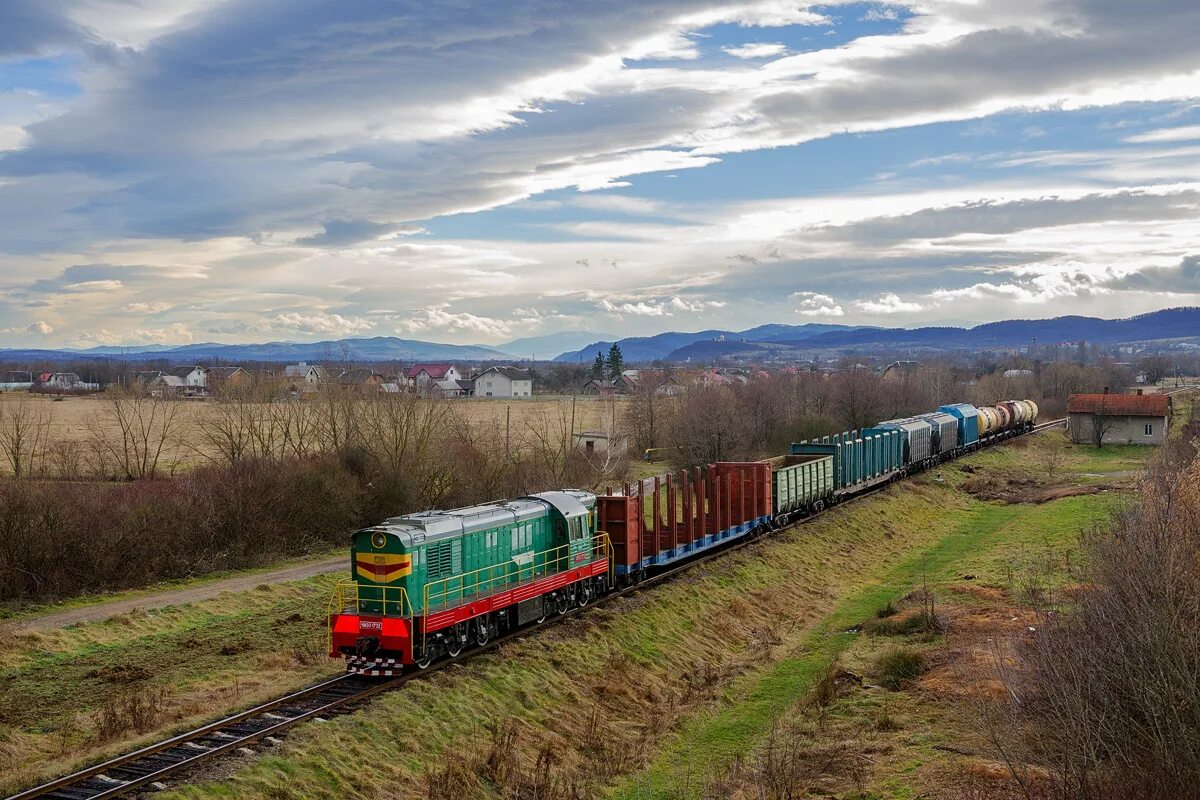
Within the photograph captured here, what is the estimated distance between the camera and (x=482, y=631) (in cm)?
2353

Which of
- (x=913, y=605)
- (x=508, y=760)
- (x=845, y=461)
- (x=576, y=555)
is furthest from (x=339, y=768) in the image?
(x=845, y=461)

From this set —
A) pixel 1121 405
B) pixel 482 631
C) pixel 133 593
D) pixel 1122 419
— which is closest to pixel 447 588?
pixel 482 631

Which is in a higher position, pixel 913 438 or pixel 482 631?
pixel 913 438

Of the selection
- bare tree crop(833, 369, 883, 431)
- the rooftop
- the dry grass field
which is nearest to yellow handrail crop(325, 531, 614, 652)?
the dry grass field

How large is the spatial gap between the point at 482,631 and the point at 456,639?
1.00 meters

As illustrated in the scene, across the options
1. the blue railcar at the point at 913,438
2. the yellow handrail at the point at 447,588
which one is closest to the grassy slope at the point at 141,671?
the yellow handrail at the point at 447,588

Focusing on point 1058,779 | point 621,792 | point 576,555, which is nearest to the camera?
point 1058,779

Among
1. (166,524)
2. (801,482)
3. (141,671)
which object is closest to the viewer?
(141,671)

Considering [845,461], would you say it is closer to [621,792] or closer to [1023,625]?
[1023,625]

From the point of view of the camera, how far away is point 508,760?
18672 mm

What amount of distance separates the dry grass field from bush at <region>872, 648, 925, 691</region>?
110ft

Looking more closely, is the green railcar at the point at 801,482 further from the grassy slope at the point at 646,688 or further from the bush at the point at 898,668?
the bush at the point at 898,668

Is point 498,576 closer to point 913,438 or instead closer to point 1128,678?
point 1128,678

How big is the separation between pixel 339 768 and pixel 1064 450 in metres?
78.3
